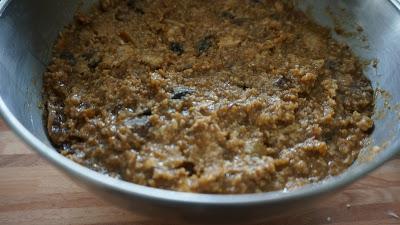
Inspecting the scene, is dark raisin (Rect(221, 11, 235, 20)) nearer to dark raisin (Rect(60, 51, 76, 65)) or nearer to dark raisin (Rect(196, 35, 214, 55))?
dark raisin (Rect(196, 35, 214, 55))

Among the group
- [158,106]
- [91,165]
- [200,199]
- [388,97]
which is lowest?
[91,165]

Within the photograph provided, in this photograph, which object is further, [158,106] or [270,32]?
[270,32]

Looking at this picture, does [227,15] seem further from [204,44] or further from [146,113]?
[146,113]

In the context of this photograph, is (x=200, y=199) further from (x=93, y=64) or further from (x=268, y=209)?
(x=93, y=64)

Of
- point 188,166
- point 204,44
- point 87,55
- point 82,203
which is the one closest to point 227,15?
point 204,44

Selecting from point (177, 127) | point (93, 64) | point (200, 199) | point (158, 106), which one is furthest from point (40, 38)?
point (200, 199)

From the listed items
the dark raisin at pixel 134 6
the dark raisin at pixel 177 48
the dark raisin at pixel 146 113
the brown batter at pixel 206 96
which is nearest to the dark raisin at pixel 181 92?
the brown batter at pixel 206 96
